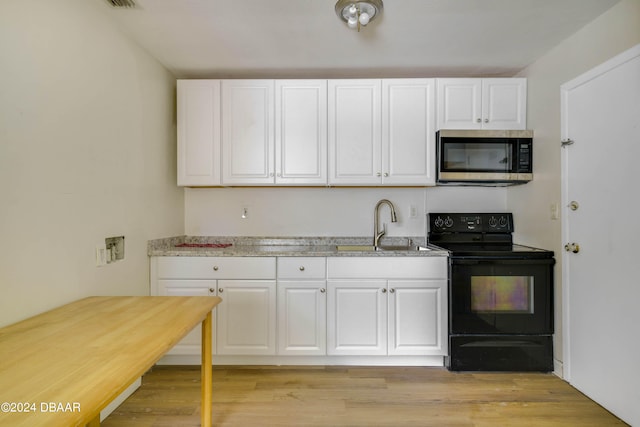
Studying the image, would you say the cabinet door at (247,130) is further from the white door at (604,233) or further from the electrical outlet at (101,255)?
the white door at (604,233)

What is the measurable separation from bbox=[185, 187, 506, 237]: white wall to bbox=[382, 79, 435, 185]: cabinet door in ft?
1.12

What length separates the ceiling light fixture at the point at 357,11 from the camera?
1.75 meters

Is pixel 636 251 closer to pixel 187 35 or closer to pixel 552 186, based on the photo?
pixel 552 186

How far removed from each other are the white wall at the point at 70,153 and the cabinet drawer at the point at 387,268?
1435 millimetres

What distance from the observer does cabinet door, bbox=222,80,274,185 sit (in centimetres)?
259

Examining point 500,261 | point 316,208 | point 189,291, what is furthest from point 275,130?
point 500,261

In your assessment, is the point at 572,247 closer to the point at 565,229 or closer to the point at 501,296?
the point at 565,229

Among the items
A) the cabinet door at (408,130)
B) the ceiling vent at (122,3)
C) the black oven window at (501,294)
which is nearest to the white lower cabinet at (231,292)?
the cabinet door at (408,130)

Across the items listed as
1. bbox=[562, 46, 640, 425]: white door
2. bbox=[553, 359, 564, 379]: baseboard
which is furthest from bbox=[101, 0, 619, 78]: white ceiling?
bbox=[553, 359, 564, 379]: baseboard

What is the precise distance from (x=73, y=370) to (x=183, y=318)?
1.38ft

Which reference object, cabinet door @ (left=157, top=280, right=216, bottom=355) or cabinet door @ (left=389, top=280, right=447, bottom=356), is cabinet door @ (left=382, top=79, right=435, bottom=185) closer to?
cabinet door @ (left=389, top=280, right=447, bottom=356)

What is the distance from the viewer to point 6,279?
4.24ft

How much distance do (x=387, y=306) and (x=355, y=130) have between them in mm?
1407

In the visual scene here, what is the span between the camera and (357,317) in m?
2.37
